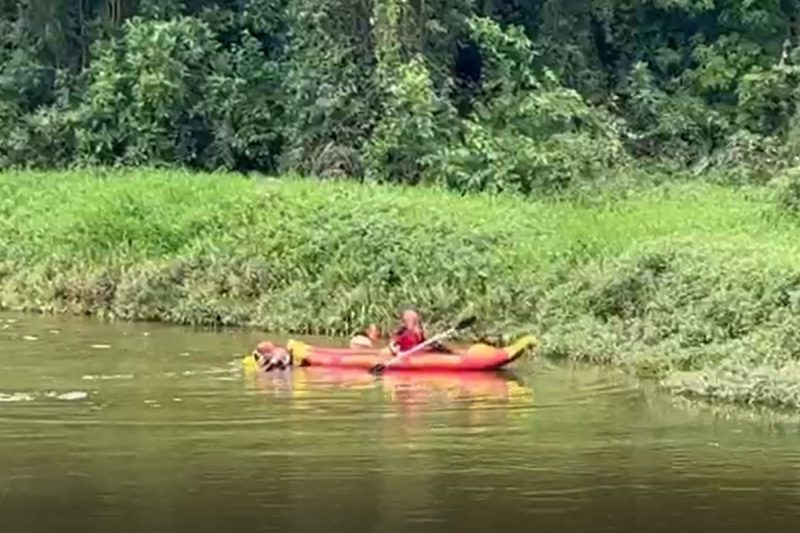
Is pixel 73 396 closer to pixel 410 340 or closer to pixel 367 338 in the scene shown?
pixel 410 340

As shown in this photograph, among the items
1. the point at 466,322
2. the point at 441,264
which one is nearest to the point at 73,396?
the point at 466,322

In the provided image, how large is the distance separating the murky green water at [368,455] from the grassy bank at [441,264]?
1.09 meters

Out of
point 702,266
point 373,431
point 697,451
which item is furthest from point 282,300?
point 697,451

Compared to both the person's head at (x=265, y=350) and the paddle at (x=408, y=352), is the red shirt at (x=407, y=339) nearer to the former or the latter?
the paddle at (x=408, y=352)

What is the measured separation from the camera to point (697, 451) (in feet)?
42.2

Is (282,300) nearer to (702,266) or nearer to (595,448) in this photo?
(702,266)

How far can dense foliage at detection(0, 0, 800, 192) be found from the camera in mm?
26547

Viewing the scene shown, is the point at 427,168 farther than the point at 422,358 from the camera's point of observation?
Yes

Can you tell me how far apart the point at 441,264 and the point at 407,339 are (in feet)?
10.2

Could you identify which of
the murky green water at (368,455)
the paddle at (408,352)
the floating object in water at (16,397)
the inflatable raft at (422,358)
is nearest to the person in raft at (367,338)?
the inflatable raft at (422,358)

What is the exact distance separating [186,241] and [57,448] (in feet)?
34.7

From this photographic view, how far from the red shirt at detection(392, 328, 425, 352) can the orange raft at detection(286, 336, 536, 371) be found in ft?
0.56

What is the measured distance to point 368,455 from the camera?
1262 centimetres

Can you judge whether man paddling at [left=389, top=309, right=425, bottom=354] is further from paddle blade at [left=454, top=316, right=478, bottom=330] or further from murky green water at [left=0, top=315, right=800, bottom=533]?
paddle blade at [left=454, top=316, right=478, bottom=330]
